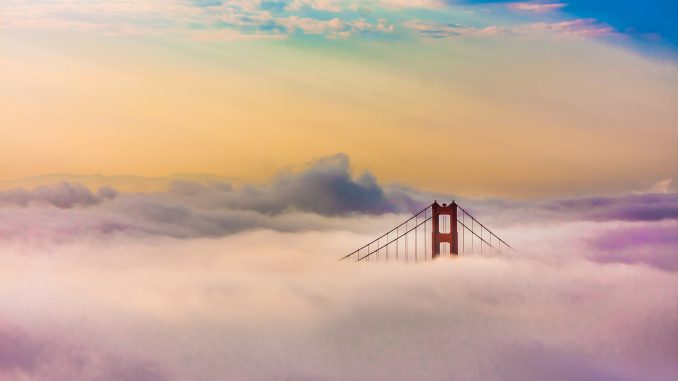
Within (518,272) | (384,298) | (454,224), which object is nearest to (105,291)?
(384,298)

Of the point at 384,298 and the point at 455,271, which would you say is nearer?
the point at 455,271

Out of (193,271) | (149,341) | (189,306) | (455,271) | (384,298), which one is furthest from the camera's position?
(193,271)

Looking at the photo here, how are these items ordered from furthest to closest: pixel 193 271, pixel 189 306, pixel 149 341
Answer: pixel 193 271 < pixel 189 306 < pixel 149 341

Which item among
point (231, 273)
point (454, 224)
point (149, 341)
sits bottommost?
point (231, 273)

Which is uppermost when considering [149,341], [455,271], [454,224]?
[454,224]

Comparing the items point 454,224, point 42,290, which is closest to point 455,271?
point 454,224

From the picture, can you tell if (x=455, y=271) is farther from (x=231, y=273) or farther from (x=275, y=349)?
(x=231, y=273)

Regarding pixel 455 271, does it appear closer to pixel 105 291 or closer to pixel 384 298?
pixel 384 298

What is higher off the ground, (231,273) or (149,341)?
(149,341)

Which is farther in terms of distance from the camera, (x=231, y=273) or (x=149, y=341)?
(x=231, y=273)
